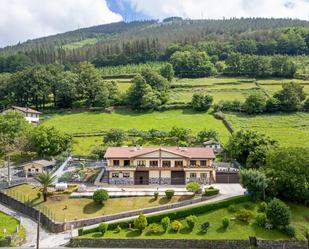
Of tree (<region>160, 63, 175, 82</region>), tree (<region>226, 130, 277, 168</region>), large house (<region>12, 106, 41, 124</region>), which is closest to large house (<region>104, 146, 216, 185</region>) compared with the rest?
tree (<region>226, 130, 277, 168</region>)

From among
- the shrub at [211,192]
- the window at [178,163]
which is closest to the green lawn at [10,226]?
the shrub at [211,192]

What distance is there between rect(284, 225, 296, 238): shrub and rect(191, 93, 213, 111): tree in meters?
58.8

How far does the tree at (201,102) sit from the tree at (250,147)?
31.7m

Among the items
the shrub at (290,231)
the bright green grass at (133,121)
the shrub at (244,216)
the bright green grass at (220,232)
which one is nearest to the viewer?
the bright green grass at (220,232)

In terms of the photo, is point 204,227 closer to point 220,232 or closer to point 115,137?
point 220,232

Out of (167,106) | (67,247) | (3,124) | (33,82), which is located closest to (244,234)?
(67,247)

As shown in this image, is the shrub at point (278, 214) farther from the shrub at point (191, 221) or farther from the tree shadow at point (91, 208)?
the tree shadow at point (91, 208)

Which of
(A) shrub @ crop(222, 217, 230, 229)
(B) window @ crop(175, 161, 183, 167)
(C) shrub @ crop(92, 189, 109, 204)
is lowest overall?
(A) shrub @ crop(222, 217, 230, 229)

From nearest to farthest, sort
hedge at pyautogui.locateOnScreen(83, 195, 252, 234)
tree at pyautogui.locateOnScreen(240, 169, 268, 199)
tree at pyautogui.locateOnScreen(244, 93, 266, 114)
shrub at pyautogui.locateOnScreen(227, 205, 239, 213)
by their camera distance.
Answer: hedge at pyautogui.locateOnScreen(83, 195, 252, 234) → shrub at pyautogui.locateOnScreen(227, 205, 239, 213) → tree at pyautogui.locateOnScreen(240, 169, 268, 199) → tree at pyautogui.locateOnScreen(244, 93, 266, 114)

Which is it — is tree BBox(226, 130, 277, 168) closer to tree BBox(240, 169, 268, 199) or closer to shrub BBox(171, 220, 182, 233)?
tree BBox(240, 169, 268, 199)

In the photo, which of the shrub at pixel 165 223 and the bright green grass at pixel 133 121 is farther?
the bright green grass at pixel 133 121

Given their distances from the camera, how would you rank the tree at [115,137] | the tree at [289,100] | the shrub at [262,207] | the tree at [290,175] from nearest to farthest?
the shrub at [262,207], the tree at [290,175], the tree at [115,137], the tree at [289,100]

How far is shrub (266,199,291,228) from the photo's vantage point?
51.2 meters

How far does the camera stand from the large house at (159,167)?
6881 centimetres
